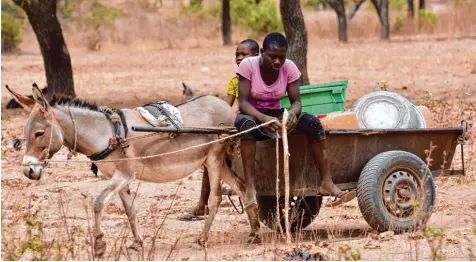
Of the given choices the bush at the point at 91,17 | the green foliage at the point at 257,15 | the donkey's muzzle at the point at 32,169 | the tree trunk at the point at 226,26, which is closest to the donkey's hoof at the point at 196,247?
the donkey's muzzle at the point at 32,169

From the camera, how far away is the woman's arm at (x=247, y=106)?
7570 millimetres

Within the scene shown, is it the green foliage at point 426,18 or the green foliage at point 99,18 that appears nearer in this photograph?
the green foliage at point 426,18

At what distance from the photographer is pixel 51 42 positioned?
18.8 metres

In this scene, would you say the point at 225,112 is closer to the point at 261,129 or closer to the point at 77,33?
the point at 261,129

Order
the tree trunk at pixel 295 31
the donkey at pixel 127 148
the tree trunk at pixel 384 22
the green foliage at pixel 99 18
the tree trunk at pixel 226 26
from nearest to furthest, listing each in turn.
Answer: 1. the donkey at pixel 127 148
2. the tree trunk at pixel 295 31
3. the tree trunk at pixel 384 22
4. the tree trunk at pixel 226 26
5. the green foliage at pixel 99 18

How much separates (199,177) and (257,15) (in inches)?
1359

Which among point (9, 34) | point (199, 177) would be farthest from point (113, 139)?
point (9, 34)

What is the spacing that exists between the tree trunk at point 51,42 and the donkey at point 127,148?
1065cm

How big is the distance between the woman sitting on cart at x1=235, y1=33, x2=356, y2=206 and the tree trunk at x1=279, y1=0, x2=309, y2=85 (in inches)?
371

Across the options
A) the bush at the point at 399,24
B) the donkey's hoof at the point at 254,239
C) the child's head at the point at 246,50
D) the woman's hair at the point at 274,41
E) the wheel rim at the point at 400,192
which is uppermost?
the woman's hair at the point at 274,41

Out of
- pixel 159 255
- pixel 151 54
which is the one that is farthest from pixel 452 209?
pixel 151 54

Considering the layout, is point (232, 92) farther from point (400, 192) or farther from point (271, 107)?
point (400, 192)

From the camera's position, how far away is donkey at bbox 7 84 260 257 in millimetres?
7270

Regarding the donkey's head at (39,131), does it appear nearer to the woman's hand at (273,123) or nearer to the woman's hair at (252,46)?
the woman's hand at (273,123)
